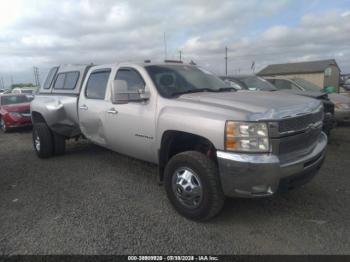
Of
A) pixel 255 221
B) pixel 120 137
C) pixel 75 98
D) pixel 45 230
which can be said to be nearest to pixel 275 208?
pixel 255 221

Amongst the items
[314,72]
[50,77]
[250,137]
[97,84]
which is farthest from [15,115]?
[314,72]

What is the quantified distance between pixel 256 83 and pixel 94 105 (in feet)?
17.4

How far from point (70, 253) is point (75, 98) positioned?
337 cm

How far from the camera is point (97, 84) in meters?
5.13

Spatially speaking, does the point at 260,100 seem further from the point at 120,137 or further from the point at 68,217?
the point at 68,217

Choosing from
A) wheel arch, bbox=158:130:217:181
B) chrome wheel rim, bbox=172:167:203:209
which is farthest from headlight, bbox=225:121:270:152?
chrome wheel rim, bbox=172:167:203:209

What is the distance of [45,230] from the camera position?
3346mm

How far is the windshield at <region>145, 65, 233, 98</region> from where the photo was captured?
4.06 m

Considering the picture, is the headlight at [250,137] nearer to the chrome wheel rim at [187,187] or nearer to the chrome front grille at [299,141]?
the chrome front grille at [299,141]

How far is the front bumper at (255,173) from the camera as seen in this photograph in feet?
9.45

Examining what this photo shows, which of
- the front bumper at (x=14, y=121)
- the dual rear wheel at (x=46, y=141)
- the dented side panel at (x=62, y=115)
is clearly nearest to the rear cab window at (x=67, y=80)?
the dented side panel at (x=62, y=115)

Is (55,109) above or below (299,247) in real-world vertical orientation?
above

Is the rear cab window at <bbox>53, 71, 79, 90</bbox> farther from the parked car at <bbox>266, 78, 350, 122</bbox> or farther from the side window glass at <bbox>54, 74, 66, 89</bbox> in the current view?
the parked car at <bbox>266, 78, 350, 122</bbox>

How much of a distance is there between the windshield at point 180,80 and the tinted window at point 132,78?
0.18 metres
